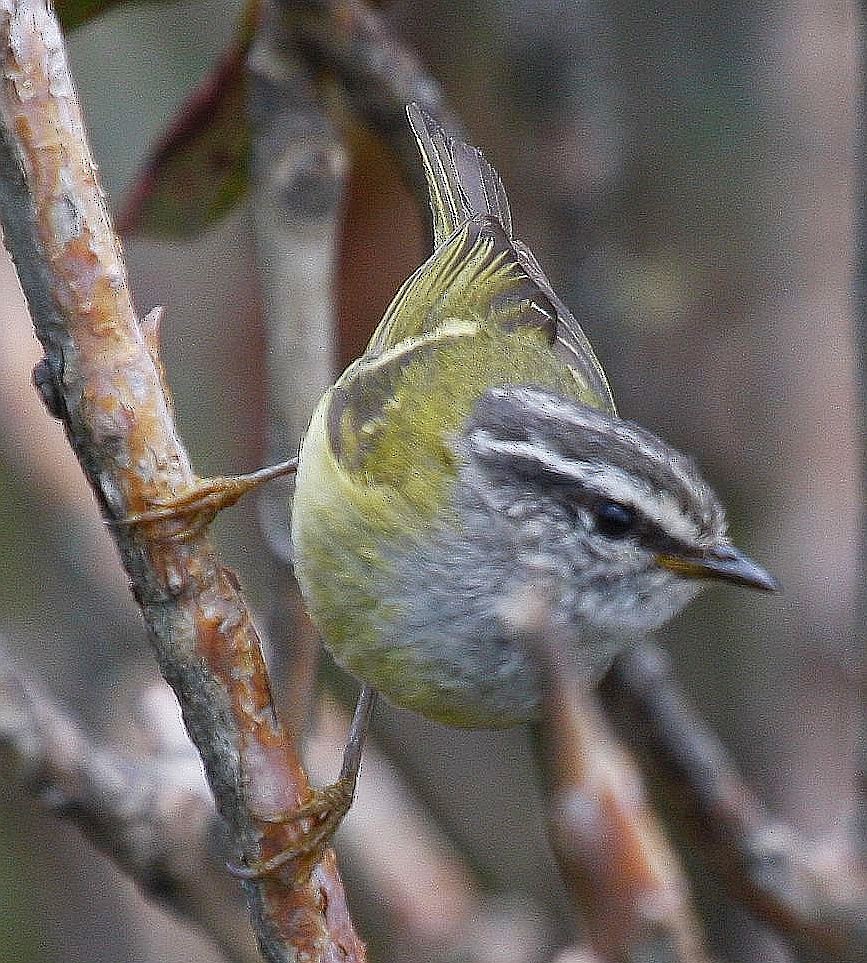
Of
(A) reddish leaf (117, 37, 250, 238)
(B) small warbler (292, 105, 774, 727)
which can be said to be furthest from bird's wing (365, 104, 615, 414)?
(B) small warbler (292, 105, 774, 727)

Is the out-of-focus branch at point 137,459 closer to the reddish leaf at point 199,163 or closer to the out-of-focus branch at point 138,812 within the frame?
the out-of-focus branch at point 138,812

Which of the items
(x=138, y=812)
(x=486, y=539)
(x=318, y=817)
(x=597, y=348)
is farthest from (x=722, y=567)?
(x=597, y=348)

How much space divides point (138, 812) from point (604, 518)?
3.14ft

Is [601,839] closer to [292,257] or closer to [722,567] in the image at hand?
[722,567]

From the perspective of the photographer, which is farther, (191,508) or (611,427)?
(611,427)

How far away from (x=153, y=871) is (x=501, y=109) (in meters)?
2.22

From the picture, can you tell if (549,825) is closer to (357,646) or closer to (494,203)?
(357,646)

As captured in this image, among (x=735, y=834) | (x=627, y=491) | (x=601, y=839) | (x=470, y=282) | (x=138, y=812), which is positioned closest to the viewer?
(x=601, y=839)

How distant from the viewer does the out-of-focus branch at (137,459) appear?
1.56 metres

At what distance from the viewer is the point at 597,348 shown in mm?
3555

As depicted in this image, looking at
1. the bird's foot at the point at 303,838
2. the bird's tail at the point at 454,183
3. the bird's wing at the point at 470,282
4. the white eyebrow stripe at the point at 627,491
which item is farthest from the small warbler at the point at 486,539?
the bird's tail at the point at 454,183

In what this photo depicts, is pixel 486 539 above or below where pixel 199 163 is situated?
below

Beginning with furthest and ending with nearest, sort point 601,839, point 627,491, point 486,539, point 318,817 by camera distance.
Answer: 1. point 486,539
2. point 627,491
3. point 318,817
4. point 601,839

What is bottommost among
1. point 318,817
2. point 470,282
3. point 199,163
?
point 318,817
